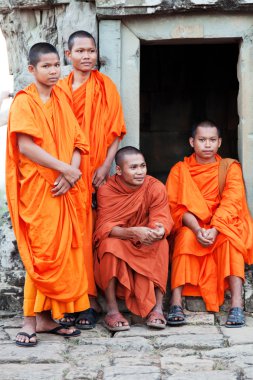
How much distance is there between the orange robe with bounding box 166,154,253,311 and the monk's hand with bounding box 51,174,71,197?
→ 3.74ft

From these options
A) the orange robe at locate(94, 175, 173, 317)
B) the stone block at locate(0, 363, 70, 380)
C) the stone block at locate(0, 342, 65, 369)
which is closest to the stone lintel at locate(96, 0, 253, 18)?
the orange robe at locate(94, 175, 173, 317)

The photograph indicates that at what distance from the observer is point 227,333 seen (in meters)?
6.04

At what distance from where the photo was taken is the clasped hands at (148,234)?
6.24 meters

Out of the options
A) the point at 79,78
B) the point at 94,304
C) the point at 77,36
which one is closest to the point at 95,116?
the point at 79,78

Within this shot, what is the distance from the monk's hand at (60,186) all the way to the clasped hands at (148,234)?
2.12ft

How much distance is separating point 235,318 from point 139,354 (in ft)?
3.27

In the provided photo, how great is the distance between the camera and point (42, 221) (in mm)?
5938

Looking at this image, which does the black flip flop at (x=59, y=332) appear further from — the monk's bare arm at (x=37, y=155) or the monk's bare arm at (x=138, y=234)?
the monk's bare arm at (x=37, y=155)

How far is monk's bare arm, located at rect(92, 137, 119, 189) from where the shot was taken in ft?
21.9

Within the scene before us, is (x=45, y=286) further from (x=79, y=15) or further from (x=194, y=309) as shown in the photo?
(x=79, y=15)

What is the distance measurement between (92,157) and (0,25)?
1.80 m

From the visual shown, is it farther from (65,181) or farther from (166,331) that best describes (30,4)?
(166,331)

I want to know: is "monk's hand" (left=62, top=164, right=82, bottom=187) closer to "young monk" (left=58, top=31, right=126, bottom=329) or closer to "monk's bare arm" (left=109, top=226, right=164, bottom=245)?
"young monk" (left=58, top=31, right=126, bottom=329)

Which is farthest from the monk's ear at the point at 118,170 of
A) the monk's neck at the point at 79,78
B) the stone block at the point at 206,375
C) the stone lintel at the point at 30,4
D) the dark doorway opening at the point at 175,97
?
the dark doorway opening at the point at 175,97
